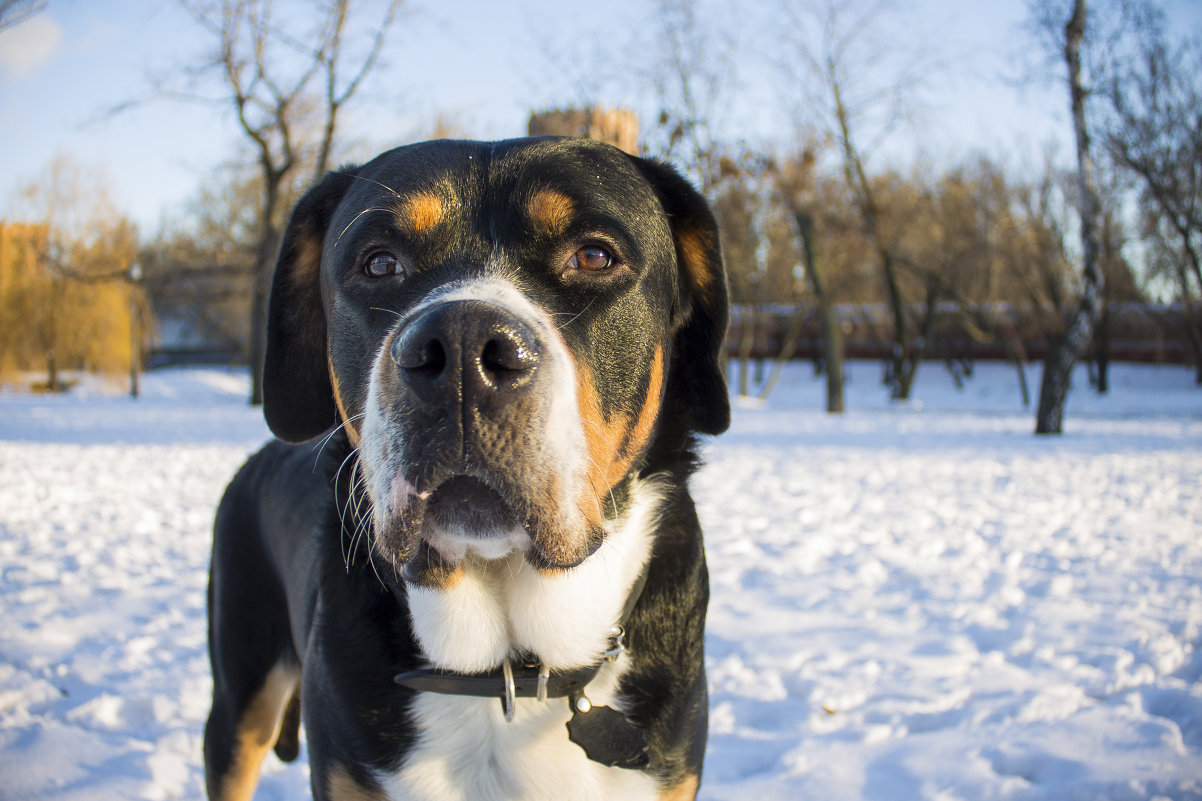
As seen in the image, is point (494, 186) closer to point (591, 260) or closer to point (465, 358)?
point (591, 260)

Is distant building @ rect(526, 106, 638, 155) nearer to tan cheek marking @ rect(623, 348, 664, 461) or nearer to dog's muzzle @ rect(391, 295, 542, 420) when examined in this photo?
tan cheek marking @ rect(623, 348, 664, 461)

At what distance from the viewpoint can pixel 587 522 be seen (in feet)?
5.34

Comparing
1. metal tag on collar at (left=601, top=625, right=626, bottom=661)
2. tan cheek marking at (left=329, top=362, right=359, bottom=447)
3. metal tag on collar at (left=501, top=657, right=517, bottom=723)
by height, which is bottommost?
metal tag on collar at (left=501, top=657, right=517, bottom=723)

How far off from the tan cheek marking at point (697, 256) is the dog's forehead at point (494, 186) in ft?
0.78

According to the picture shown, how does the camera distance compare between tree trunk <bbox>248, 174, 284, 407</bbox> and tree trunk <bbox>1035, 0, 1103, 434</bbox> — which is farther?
tree trunk <bbox>248, 174, 284, 407</bbox>

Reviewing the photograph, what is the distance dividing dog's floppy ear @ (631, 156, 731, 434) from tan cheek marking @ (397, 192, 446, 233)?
0.67 meters

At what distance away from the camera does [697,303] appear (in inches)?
91.3

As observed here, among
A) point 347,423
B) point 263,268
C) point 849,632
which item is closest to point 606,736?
point 347,423

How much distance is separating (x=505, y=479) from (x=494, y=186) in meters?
0.79

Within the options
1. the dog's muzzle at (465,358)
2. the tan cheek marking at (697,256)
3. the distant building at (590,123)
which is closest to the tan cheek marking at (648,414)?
the tan cheek marking at (697,256)

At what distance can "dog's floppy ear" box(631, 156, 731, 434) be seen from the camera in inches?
87.2

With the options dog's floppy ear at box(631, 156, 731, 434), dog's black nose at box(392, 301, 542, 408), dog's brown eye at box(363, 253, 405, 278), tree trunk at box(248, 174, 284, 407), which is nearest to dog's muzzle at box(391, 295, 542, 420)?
dog's black nose at box(392, 301, 542, 408)

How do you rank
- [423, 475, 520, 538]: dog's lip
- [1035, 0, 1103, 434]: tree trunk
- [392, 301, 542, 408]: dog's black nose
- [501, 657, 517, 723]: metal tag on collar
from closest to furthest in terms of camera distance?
[392, 301, 542, 408]: dog's black nose, [423, 475, 520, 538]: dog's lip, [501, 657, 517, 723]: metal tag on collar, [1035, 0, 1103, 434]: tree trunk

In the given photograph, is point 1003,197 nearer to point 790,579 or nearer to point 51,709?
point 790,579
